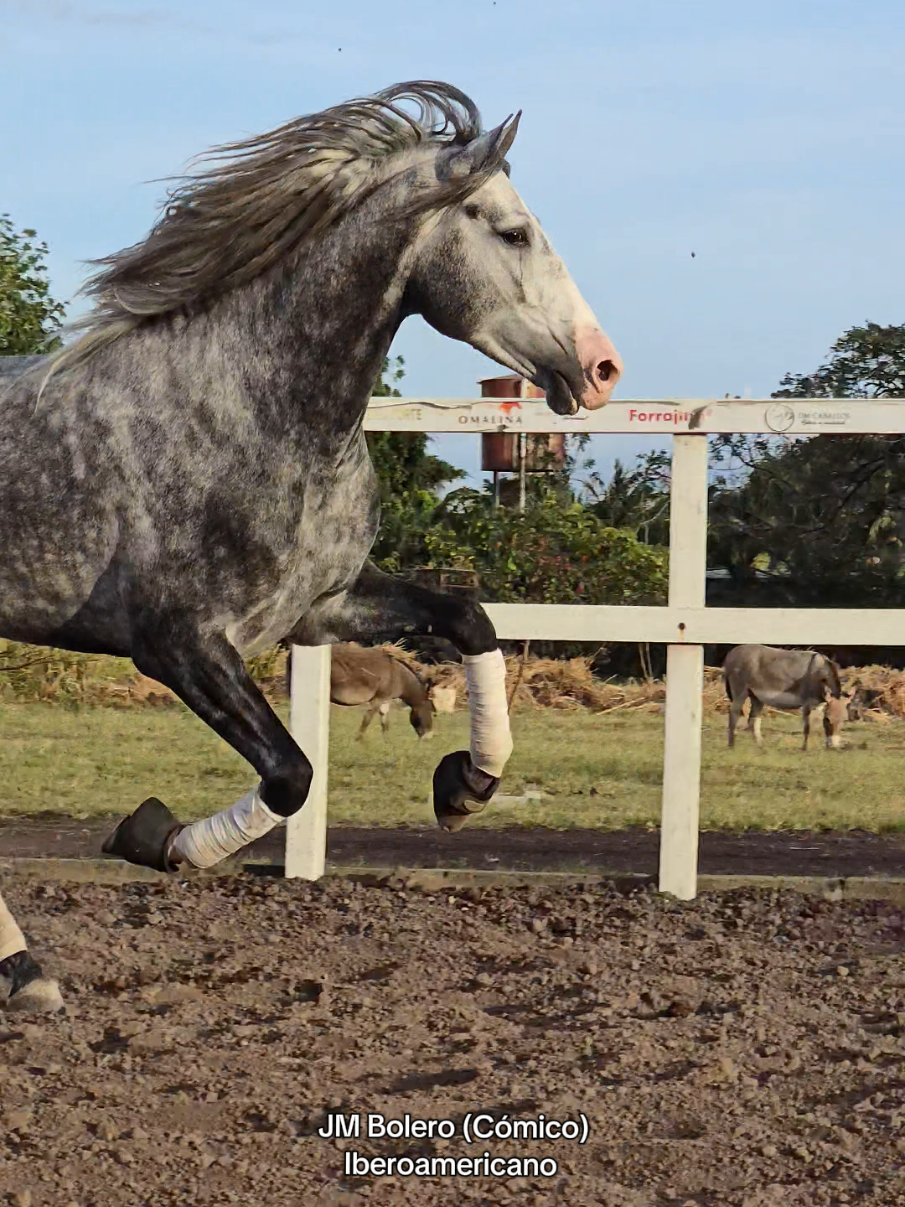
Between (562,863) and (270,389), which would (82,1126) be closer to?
(270,389)

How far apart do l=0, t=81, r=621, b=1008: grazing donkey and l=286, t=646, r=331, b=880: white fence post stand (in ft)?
5.49

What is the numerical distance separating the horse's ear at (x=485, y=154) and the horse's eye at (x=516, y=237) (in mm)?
127

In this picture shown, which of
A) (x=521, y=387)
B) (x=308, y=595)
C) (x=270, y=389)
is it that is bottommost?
(x=308, y=595)

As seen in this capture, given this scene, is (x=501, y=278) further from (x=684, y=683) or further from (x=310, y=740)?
(x=310, y=740)

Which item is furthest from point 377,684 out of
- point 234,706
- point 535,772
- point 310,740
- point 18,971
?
point 234,706

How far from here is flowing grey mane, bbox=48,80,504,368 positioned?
3.25 meters

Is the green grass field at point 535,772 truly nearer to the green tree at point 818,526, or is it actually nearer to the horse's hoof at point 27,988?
the green tree at point 818,526

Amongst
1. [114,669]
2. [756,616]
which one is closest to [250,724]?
[756,616]

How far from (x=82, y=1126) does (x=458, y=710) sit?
19.2 ft

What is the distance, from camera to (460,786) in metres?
3.71

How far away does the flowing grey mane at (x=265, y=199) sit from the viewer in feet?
10.7

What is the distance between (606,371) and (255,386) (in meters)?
0.75

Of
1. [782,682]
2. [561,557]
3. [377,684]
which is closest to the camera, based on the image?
[561,557]

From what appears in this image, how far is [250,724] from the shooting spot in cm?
319
